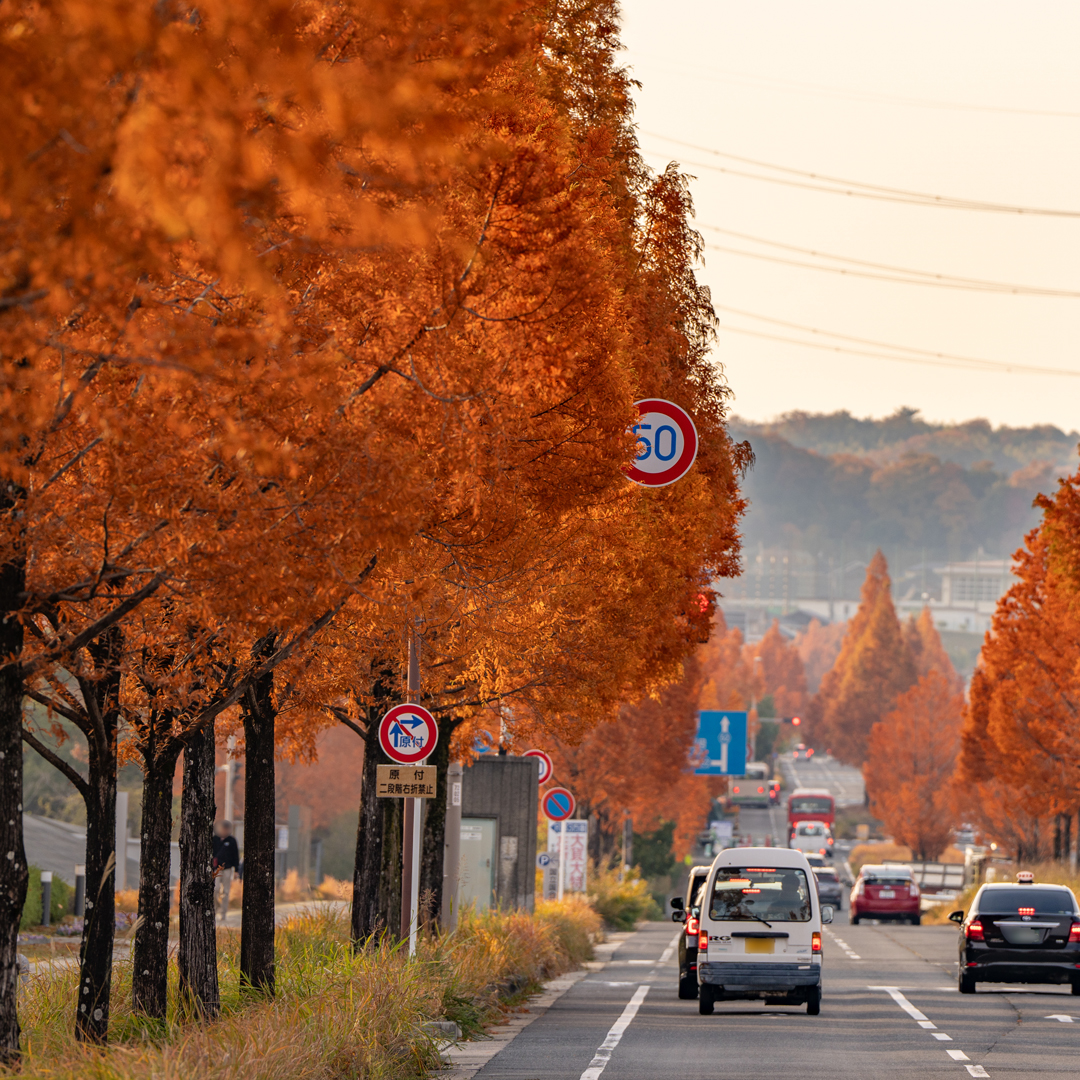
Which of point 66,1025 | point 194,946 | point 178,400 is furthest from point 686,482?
point 178,400

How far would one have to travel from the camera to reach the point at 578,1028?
60.6ft

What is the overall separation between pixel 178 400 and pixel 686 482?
13374mm

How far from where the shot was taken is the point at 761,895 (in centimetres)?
2033

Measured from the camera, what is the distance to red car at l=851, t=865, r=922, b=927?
55688 mm

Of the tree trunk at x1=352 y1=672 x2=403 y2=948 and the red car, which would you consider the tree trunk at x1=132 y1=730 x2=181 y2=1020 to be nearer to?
the tree trunk at x1=352 y1=672 x2=403 y2=948

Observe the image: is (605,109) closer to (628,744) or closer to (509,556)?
(509,556)

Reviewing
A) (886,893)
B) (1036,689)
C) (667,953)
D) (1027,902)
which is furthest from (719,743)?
(1027,902)

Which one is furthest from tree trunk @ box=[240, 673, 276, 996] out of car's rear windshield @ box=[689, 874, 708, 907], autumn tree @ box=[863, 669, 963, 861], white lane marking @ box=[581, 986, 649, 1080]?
autumn tree @ box=[863, 669, 963, 861]

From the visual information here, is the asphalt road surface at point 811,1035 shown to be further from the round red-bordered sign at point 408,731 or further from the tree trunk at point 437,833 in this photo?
the round red-bordered sign at point 408,731

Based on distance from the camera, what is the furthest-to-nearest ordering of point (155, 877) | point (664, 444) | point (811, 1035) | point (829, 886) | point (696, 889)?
point (829, 886), point (696, 889), point (664, 444), point (811, 1035), point (155, 877)

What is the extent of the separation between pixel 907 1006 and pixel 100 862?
1345 cm

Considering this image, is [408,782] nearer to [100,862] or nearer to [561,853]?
[100,862]

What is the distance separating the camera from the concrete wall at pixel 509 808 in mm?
33406

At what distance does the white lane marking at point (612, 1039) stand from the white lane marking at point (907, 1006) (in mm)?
3156
